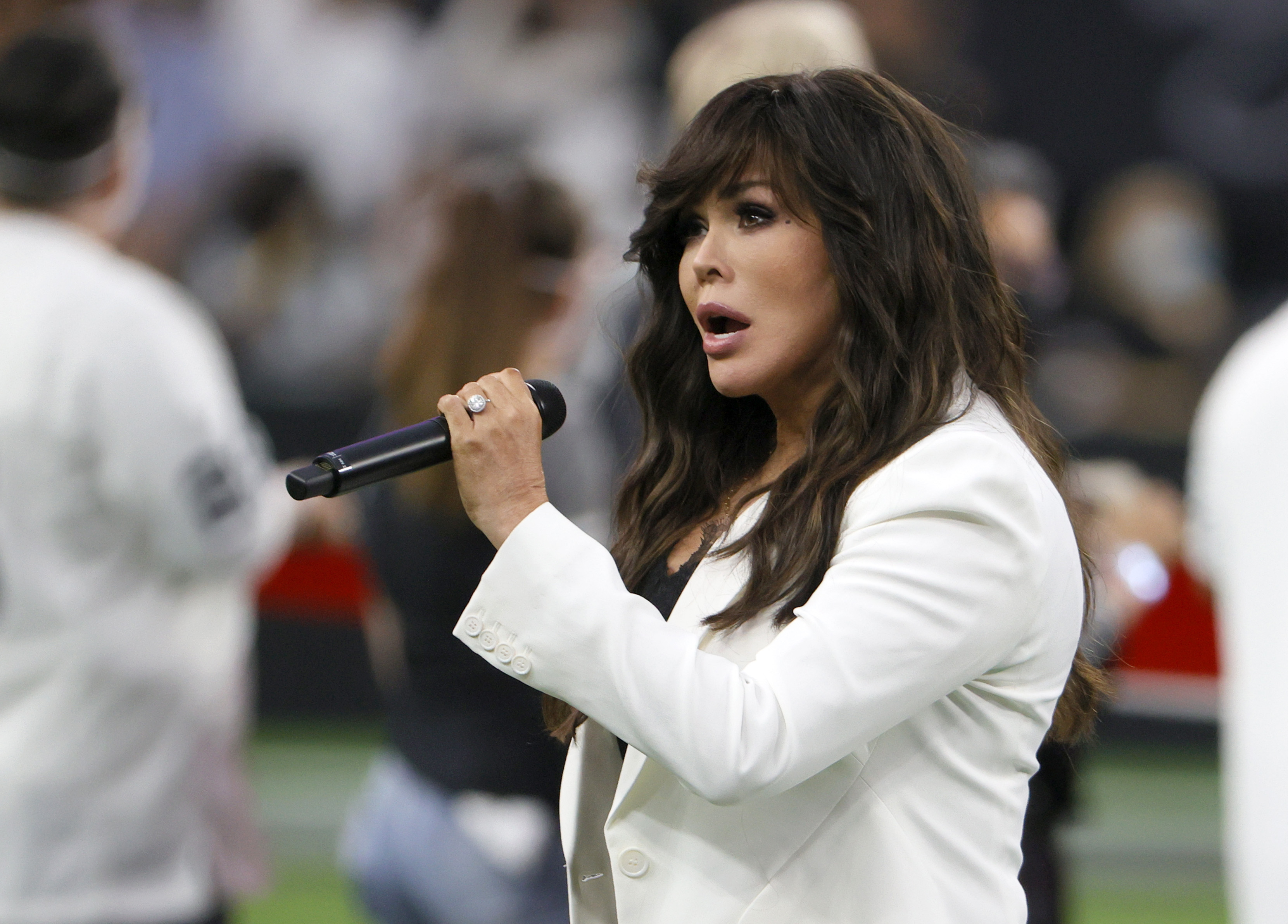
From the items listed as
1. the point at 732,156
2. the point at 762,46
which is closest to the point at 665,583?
the point at 732,156

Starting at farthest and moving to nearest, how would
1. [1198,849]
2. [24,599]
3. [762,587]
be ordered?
1. [1198,849]
2. [24,599]
3. [762,587]

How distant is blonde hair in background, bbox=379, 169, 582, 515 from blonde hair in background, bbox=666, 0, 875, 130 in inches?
13.4

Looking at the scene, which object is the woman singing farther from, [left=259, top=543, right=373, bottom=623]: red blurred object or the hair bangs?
[left=259, top=543, right=373, bottom=623]: red blurred object

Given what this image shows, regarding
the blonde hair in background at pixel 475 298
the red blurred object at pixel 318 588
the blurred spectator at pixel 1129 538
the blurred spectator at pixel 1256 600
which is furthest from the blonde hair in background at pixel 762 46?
the red blurred object at pixel 318 588

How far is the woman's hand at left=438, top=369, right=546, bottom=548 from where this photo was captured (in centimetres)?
169

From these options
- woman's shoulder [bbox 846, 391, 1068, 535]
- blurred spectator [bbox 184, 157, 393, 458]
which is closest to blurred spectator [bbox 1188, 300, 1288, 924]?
woman's shoulder [bbox 846, 391, 1068, 535]

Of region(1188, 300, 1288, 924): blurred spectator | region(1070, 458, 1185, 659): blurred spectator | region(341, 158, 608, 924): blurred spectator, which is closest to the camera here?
region(1188, 300, 1288, 924): blurred spectator

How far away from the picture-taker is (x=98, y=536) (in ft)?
9.71

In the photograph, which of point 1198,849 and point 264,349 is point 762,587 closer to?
point 1198,849

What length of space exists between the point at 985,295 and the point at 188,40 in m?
7.68

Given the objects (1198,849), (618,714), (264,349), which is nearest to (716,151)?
(618,714)

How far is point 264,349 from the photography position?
328 inches

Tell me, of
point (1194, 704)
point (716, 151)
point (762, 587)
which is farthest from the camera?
point (1194, 704)

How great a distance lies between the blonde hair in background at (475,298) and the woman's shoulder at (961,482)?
142cm
